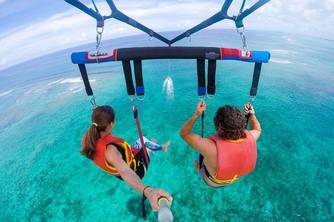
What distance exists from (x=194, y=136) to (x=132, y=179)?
3.04 ft

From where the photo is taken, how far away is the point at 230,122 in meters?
2.65

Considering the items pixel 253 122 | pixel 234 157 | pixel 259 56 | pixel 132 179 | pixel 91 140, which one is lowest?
pixel 234 157

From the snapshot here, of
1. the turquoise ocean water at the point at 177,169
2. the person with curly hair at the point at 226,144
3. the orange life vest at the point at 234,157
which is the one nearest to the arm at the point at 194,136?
the person with curly hair at the point at 226,144

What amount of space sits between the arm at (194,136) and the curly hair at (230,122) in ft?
0.81

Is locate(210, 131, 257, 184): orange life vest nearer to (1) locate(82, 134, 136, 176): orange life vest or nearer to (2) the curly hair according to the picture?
(2) the curly hair

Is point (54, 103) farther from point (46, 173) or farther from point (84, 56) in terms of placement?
point (84, 56)

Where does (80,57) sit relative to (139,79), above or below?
above

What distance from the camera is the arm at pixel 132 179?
1432 mm

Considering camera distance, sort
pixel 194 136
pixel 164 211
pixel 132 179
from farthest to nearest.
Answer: pixel 194 136, pixel 132 179, pixel 164 211

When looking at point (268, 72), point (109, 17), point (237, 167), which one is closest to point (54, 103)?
point (109, 17)

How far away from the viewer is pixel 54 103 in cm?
3416

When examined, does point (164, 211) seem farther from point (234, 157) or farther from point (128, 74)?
point (128, 74)

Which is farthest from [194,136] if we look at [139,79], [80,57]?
[80,57]

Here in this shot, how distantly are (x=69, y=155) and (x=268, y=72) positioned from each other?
3846cm
